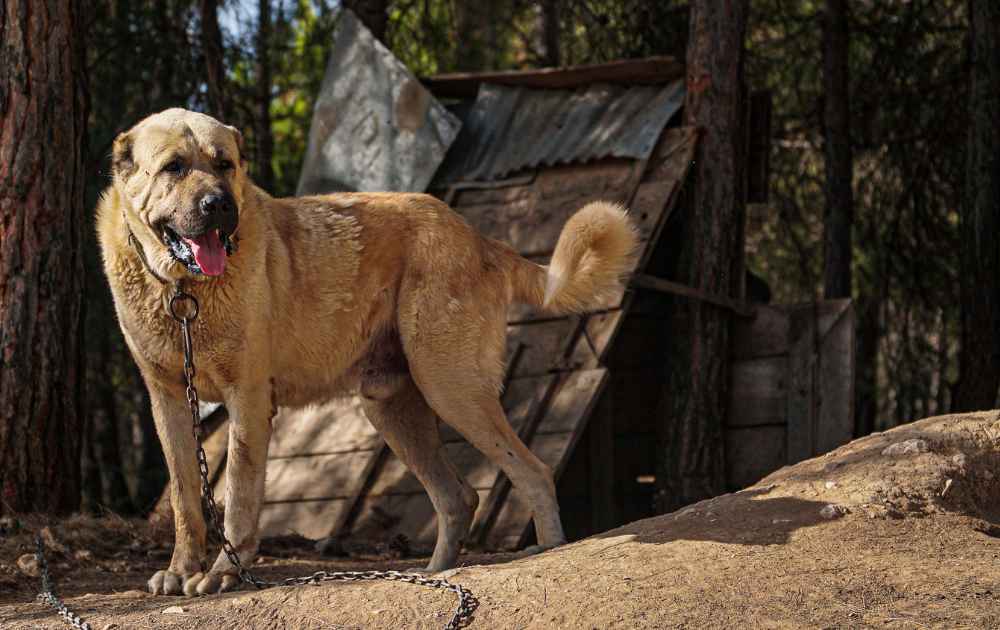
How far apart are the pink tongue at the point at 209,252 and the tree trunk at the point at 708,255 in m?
4.26

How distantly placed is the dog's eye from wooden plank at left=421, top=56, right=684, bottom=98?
4368 mm

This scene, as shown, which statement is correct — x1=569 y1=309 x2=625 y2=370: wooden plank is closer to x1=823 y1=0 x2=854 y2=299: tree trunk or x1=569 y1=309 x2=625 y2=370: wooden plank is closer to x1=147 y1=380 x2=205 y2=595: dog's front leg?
x1=147 y1=380 x2=205 y2=595: dog's front leg

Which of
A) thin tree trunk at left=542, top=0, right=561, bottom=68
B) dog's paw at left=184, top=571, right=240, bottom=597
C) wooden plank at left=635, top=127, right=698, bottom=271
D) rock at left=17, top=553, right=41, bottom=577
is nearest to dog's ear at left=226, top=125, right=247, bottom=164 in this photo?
dog's paw at left=184, top=571, right=240, bottom=597

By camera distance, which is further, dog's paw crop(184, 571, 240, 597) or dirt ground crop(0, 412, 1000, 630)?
dog's paw crop(184, 571, 240, 597)

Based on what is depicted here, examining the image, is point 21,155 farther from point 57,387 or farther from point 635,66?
point 635,66

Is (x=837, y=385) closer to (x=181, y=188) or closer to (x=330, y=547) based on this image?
(x=330, y=547)

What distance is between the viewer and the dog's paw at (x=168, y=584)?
191 inches

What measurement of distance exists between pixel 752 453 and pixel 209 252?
4.69 metres

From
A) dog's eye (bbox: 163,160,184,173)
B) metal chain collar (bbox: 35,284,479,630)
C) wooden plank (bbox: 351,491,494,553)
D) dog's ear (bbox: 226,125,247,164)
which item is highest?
dog's ear (bbox: 226,125,247,164)

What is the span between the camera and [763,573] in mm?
4188

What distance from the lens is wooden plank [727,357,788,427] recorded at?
317 inches

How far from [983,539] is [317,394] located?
3134 millimetres

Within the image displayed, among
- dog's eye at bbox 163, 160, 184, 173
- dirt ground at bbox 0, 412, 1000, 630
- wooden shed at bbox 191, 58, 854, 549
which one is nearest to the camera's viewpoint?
dirt ground at bbox 0, 412, 1000, 630

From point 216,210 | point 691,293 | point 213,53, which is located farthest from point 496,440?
point 213,53
